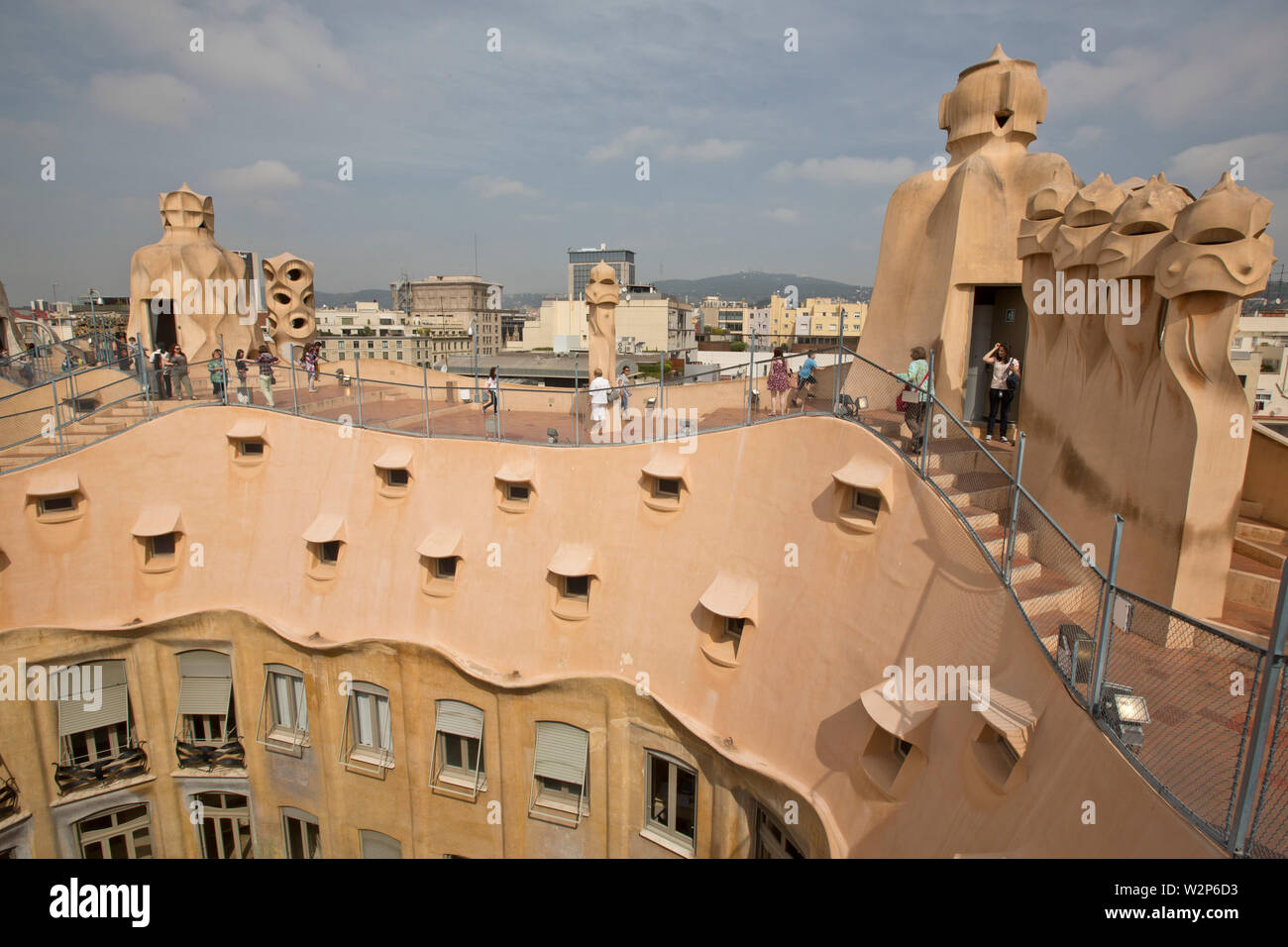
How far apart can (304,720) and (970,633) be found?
15.1 metres

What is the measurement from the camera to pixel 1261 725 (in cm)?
480

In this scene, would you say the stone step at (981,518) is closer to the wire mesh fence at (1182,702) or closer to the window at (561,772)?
the wire mesh fence at (1182,702)

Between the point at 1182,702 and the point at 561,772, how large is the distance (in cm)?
1105

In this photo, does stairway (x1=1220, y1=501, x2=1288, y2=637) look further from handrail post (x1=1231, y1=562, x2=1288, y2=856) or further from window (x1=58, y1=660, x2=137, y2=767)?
window (x1=58, y1=660, x2=137, y2=767)

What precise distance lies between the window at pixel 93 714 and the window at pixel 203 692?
1226mm

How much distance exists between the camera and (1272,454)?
12281 millimetres

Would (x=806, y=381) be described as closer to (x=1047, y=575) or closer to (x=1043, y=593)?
(x=1047, y=575)

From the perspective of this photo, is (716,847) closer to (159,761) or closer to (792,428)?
(792,428)

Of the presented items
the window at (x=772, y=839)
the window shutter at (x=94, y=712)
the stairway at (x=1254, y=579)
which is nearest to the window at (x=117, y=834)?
the window shutter at (x=94, y=712)

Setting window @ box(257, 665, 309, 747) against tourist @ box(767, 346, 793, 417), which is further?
window @ box(257, 665, 309, 747)

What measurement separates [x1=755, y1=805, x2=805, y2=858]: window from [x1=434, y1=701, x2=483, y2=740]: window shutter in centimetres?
631

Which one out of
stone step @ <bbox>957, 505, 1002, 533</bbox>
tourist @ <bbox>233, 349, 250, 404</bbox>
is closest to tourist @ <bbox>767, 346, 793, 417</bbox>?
stone step @ <bbox>957, 505, 1002, 533</bbox>

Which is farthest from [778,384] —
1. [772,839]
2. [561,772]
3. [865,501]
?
[561,772]

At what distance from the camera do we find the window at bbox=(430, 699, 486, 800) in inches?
599
